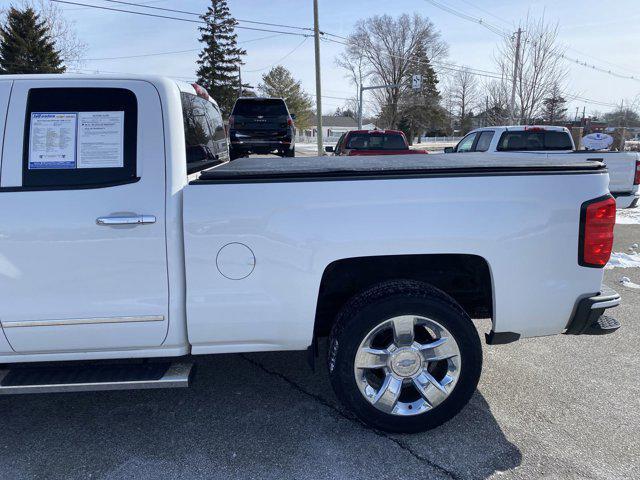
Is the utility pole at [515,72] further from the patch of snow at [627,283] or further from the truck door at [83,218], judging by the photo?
the truck door at [83,218]

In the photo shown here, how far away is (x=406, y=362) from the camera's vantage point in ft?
9.22

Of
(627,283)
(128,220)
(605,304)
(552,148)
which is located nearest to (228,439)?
(128,220)

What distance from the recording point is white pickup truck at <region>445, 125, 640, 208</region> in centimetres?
840

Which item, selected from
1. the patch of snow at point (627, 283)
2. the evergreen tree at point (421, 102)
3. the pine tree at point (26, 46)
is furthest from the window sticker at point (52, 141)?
the evergreen tree at point (421, 102)

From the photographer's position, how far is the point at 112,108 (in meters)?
2.71

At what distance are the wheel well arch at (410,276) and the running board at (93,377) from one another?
2.87 ft

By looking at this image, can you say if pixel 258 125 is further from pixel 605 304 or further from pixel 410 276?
pixel 605 304

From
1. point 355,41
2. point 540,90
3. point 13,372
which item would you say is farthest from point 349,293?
point 355,41

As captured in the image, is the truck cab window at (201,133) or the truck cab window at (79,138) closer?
the truck cab window at (79,138)

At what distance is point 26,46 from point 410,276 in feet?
124

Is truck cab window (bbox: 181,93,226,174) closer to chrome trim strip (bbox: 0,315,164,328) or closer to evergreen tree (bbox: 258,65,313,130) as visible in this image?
chrome trim strip (bbox: 0,315,164,328)

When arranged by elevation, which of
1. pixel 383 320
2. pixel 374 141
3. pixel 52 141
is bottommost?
pixel 383 320

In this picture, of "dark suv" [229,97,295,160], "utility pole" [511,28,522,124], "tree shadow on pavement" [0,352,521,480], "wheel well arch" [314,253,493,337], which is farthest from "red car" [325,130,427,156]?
"utility pole" [511,28,522,124]

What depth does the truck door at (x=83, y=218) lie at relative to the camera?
2570mm
